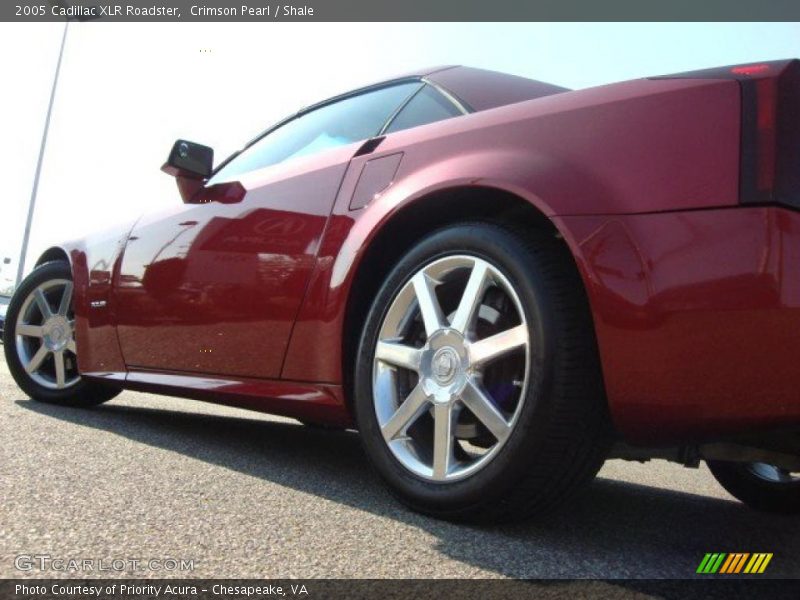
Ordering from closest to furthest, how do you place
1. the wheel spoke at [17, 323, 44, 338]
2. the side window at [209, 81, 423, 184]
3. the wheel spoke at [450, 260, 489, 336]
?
1. the wheel spoke at [450, 260, 489, 336]
2. the side window at [209, 81, 423, 184]
3. the wheel spoke at [17, 323, 44, 338]

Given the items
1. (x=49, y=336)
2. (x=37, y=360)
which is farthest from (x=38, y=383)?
(x=49, y=336)

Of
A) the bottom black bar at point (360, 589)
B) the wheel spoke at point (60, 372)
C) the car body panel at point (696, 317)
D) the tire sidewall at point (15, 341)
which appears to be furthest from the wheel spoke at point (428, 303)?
the wheel spoke at point (60, 372)

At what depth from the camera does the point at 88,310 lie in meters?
3.49

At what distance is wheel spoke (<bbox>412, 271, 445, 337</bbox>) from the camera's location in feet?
6.26

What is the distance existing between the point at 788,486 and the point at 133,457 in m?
2.37

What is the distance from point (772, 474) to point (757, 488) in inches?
3.3

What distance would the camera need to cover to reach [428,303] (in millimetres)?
1934

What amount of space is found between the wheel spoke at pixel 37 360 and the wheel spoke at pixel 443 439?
107 inches

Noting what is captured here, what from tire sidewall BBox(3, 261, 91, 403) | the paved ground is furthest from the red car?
tire sidewall BBox(3, 261, 91, 403)

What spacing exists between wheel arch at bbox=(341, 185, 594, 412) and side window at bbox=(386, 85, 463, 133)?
0.41 m

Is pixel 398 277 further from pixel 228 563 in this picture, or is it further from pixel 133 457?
pixel 133 457

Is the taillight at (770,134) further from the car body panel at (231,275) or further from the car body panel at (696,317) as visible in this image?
the car body panel at (231,275)

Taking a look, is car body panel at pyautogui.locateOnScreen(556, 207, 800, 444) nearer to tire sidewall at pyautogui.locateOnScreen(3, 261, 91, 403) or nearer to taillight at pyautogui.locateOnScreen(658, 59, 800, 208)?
taillight at pyautogui.locateOnScreen(658, 59, 800, 208)

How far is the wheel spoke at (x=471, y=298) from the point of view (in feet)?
6.01
